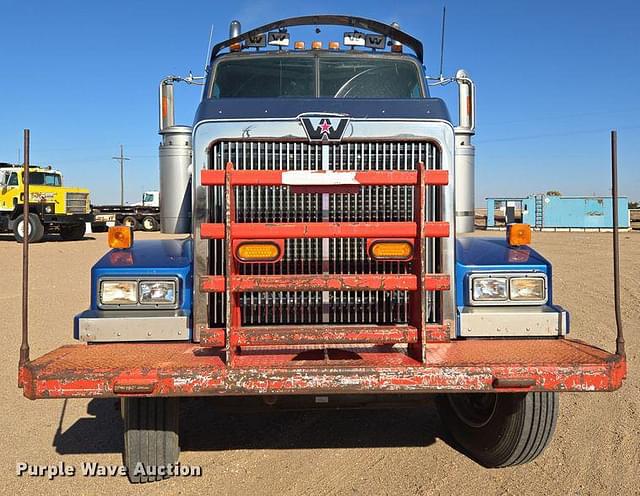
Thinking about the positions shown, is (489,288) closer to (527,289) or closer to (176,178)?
(527,289)

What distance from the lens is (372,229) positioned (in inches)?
126

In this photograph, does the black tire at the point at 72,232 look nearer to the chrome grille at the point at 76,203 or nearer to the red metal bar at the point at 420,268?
the chrome grille at the point at 76,203

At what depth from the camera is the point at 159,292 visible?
3.66 meters

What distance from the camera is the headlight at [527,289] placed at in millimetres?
3689

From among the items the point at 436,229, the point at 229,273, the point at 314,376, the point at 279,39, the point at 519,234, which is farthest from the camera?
the point at 279,39

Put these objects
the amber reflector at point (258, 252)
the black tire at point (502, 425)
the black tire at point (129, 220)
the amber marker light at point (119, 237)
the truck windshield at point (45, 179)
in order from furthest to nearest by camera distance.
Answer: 1. the black tire at point (129, 220)
2. the truck windshield at point (45, 179)
3. the amber marker light at point (119, 237)
4. the black tire at point (502, 425)
5. the amber reflector at point (258, 252)

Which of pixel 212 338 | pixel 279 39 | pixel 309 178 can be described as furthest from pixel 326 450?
pixel 279 39

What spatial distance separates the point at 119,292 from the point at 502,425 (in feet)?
8.14

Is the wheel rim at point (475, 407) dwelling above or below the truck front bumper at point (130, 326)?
below

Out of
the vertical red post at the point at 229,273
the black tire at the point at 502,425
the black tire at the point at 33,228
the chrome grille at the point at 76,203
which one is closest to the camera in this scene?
the vertical red post at the point at 229,273

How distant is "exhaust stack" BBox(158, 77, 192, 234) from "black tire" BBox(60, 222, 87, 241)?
2368cm

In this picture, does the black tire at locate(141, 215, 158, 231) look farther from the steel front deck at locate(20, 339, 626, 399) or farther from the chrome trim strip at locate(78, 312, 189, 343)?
the steel front deck at locate(20, 339, 626, 399)

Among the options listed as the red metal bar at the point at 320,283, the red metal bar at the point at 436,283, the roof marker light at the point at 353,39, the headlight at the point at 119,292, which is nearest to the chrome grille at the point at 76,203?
the roof marker light at the point at 353,39

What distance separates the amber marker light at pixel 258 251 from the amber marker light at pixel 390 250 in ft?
1.63
